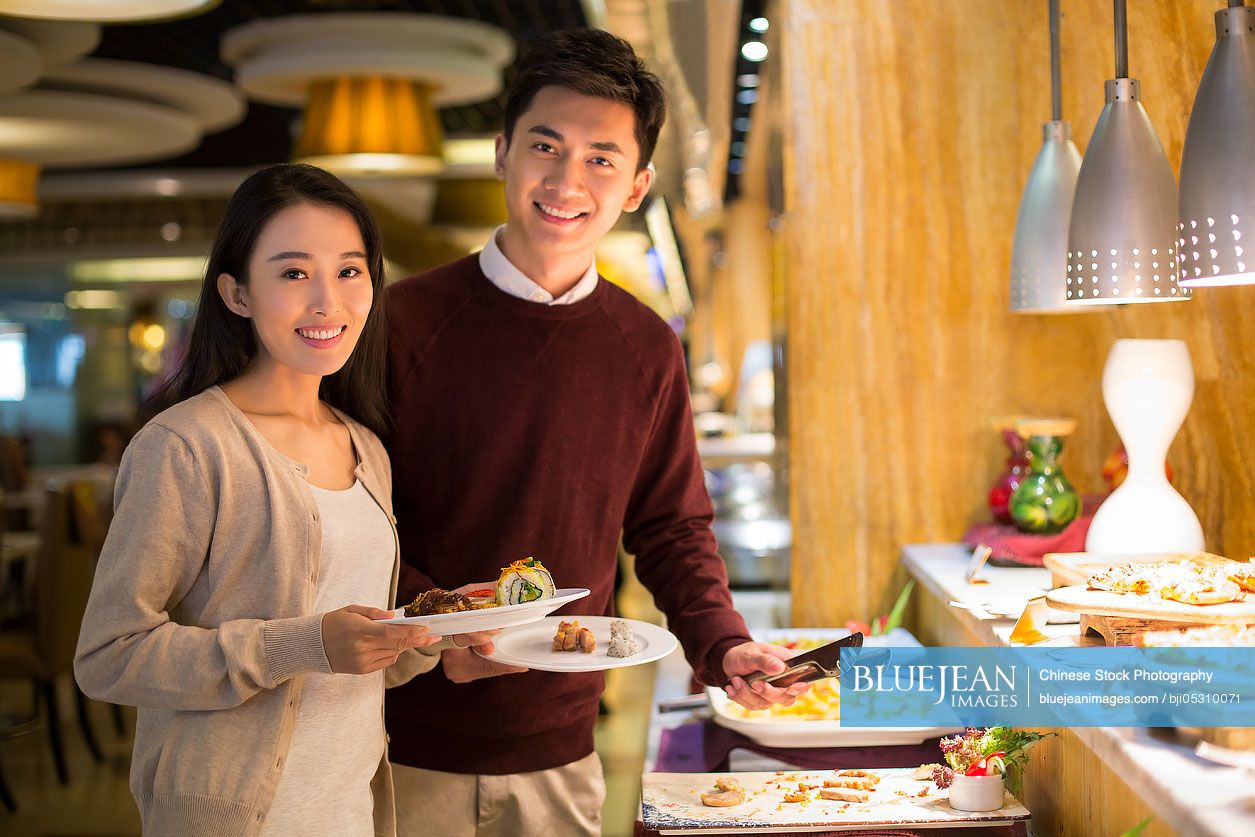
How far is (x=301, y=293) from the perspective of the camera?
1.69 metres

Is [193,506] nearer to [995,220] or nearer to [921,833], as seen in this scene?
[921,833]

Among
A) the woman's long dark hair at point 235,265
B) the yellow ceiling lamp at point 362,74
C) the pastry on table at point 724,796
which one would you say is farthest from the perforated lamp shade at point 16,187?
the pastry on table at point 724,796

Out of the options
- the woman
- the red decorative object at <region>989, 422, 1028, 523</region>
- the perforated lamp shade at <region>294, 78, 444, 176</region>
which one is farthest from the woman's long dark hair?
the perforated lamp shade at <region>294, 78, 444, 176</region>

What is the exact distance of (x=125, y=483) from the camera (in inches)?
61.1

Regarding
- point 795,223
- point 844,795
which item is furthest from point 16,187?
point 844,795

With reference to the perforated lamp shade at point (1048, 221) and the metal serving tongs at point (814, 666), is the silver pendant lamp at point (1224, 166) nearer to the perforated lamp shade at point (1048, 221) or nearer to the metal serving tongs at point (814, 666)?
the metal serving tongs at point (814, 666)

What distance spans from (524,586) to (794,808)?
55 cm

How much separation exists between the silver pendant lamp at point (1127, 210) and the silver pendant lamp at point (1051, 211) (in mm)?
490

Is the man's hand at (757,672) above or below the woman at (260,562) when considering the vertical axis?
below

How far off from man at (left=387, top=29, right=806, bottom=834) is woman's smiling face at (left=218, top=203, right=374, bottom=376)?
0.40m

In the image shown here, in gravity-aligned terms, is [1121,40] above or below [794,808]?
above

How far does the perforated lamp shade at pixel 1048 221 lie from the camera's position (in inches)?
93.5

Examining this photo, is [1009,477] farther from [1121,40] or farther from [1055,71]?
[1121,40]

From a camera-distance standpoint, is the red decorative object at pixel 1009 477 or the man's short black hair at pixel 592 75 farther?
the red decorative object at pixel 1009 477
